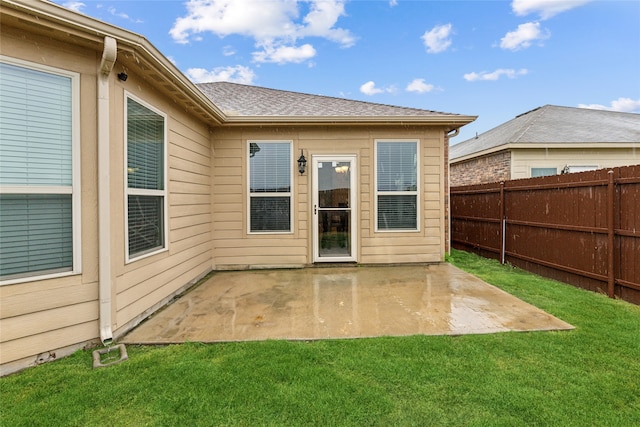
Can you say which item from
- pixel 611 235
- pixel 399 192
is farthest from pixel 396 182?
pixel 611 235

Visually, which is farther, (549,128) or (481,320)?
(549,128)

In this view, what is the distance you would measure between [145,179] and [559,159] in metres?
9.63

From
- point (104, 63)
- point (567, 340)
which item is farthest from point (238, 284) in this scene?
point (567, 340)

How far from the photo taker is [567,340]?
2.58 metres

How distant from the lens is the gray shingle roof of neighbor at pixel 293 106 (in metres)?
5.31

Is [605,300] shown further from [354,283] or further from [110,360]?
[110,360]

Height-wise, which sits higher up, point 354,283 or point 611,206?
point 611,206

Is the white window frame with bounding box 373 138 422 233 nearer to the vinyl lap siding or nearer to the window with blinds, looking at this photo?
the vinyl lap siding

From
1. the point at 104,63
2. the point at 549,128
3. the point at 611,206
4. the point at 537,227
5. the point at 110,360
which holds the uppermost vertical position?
the point at 549,128

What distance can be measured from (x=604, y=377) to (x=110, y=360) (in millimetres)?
3608

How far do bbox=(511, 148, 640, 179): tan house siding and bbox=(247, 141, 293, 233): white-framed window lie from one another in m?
6.29

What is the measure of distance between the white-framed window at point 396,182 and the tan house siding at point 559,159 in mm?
4172

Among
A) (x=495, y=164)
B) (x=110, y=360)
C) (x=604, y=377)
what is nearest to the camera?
(x=604, y=377)

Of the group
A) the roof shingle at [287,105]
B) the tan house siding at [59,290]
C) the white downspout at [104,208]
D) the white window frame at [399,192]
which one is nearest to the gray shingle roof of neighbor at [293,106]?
the roof shingle at [287,105]
